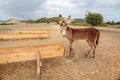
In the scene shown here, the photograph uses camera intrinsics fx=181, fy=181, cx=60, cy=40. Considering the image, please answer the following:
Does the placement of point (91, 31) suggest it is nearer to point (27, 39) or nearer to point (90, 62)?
point (90, 62)

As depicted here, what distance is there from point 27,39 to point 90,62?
7710mm

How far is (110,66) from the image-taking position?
23.5 feet

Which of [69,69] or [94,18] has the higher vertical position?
[94,18]

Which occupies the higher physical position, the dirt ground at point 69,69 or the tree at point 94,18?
the tree at point 94,18

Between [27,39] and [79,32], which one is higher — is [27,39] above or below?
below

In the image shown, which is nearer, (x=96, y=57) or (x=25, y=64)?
(x=25, y=64)

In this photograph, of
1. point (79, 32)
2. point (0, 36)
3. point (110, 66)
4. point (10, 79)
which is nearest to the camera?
point (10, 79)

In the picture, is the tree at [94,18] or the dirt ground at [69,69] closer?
the dirt ground at [69,69]

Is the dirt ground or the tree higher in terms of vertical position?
the tree

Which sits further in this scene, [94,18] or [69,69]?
[94,18]

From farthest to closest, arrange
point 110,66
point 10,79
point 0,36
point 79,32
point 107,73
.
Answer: point 0,36, point 79,32, point 110,66, point 107,73, point 10,79

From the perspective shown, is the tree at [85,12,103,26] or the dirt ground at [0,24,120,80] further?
the tree at [85,12,103,26]

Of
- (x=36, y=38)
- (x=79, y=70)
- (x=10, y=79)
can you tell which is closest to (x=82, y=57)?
(x=79, y=70)

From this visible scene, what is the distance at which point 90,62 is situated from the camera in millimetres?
7590
